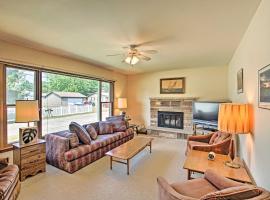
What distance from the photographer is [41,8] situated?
2.10 metres

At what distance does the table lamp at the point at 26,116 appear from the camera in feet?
9.45

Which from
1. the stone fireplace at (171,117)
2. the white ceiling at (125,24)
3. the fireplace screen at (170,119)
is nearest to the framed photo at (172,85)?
the stone fireplace at (171,117)

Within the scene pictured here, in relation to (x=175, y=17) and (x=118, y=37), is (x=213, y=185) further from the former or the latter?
(x=118, y=37)

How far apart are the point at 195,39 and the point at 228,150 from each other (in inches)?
84.6

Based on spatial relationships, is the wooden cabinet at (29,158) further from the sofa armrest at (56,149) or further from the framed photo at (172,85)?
the framed photo at (172,85)

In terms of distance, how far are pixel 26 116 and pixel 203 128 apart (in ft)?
16.5

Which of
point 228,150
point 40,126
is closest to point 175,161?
point 228,150

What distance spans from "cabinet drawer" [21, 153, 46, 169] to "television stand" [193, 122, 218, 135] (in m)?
4.56

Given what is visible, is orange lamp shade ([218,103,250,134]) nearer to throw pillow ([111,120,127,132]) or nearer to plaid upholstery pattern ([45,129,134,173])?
plaid upholstery pattern ([45,129,134,173])

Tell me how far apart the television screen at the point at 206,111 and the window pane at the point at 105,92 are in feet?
10.3

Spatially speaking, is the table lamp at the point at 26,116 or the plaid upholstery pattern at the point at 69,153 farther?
the plaid upholstery pattern at the point at 69,153

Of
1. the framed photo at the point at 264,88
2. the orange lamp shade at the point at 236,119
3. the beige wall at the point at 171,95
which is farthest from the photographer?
the beige wall at the point at 171,95

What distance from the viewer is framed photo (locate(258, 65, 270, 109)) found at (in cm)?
168

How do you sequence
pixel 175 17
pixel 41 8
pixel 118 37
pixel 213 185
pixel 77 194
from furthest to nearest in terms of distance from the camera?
pixel 118 37, pixel 77 194, pixel 175 17, pixel 41 8, pixel 213 185
